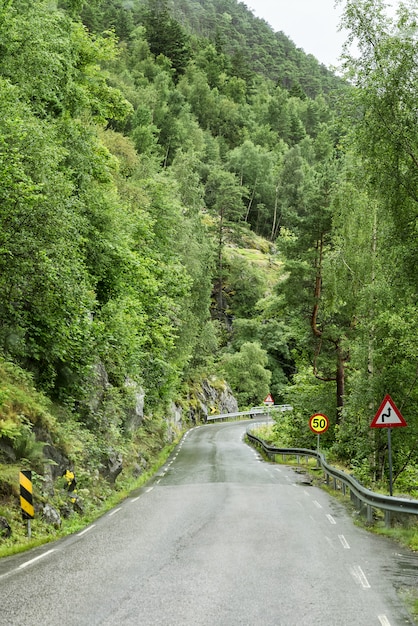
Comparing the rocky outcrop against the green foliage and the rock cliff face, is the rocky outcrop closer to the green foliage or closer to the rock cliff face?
the rock cliff face

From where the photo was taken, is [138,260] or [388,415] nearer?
[388,415]

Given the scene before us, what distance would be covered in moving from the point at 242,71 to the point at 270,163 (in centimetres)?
5974

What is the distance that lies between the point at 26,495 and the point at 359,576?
6.13m

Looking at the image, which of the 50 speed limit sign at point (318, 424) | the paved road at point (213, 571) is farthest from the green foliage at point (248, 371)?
the paved road at point (213, 571)

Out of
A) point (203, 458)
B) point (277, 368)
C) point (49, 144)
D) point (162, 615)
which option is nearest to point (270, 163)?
point (277, 368)

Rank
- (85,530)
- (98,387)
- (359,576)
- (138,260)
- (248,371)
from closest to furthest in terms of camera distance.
Result: (359,576), (85,530), (98,387), (138,260), (248,371)

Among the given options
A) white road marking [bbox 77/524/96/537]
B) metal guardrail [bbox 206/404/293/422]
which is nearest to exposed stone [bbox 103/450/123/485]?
white road marking [bbox 77/524/96/537]

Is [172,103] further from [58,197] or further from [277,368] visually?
[58,197]

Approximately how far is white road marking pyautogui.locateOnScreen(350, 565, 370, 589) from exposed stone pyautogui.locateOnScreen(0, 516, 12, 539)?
578cm

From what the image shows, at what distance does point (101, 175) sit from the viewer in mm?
22031

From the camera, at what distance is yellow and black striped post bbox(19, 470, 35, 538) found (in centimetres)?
1041

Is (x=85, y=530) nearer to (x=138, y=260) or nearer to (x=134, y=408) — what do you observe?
(x=138, y=260)

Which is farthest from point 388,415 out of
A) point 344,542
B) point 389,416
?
point 344,542

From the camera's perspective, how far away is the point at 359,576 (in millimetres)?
7594
